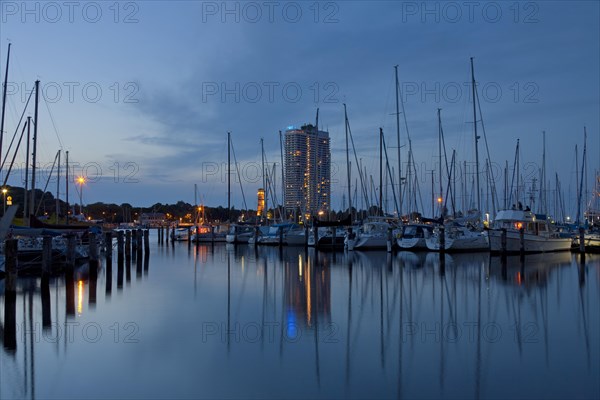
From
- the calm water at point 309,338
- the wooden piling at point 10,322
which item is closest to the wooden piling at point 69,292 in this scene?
the calm water at point 309,338

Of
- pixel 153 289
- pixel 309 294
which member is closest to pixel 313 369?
pixel 309 294

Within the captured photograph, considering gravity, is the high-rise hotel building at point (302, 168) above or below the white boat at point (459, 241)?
above

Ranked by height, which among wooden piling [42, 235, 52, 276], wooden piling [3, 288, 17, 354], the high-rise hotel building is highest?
the high-rise hotel building

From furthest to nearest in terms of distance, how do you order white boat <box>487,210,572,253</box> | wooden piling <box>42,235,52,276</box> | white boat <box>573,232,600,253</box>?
white boat <box>573,232,600,253</box>, white boat <box>487,210,572,253</box>, wooden piling <box>42,235,52,276</box>

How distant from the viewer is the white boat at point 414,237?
43406mm

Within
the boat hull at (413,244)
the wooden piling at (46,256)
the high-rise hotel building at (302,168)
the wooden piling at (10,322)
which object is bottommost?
the wooden piling at (10,322)

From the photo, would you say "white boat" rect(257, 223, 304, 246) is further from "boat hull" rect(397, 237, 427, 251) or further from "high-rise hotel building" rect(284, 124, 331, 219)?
"high-rise hotel building" rect(284, 124, 331, 219)

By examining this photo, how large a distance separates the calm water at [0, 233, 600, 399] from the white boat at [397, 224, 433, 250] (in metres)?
17.5

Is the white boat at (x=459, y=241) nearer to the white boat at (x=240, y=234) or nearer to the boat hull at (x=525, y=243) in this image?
the boat hull at (x=525, y=243)

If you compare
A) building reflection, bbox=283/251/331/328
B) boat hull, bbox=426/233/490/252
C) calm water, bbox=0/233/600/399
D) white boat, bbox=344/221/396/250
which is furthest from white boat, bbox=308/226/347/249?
calm water, bbox=0/233/600/399

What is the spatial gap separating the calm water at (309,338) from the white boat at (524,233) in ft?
37.8

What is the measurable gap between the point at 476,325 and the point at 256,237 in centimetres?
4399

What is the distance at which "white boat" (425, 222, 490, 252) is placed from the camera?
41.0 metres

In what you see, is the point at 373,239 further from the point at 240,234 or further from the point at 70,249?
the point at 70,249
